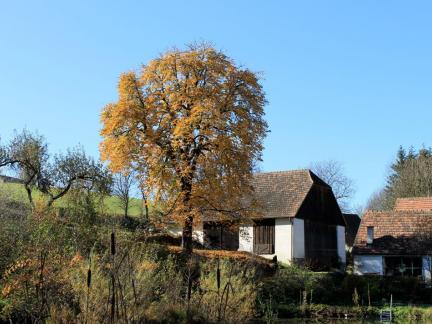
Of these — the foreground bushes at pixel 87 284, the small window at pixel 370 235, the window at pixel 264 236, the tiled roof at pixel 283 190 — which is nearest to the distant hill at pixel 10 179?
the tiled roof at pixel 283 190

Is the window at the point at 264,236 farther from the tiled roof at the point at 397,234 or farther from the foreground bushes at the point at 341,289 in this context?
the foreground bushes at the point at 341,289

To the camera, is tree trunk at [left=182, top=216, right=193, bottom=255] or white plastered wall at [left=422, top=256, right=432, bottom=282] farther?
white plastered wall at [left=422, top=256, right=432, bottom=282]

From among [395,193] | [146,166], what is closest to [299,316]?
[146,166]

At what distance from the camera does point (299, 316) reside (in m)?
20.9

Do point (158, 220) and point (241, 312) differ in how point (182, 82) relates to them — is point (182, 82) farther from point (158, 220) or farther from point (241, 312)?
point (241, 312)

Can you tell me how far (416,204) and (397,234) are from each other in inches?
342

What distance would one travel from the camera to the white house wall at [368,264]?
34812 millimetres

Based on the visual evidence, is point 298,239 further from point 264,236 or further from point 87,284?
point 87,284

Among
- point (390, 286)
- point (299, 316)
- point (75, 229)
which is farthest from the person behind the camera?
point (390, 286)

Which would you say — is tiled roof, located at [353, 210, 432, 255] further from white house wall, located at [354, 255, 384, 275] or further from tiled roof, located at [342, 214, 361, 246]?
tiled roof, located at [342, 214, 361, 246]

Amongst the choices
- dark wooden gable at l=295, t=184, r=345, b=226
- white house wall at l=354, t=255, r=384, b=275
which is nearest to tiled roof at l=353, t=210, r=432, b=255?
white house wall at l=354, t=255, r=384, b=275

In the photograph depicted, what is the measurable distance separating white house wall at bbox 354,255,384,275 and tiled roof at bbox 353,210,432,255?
0.35m

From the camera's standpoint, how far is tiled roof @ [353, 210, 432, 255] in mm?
34250

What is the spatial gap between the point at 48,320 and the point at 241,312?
4.96 m
